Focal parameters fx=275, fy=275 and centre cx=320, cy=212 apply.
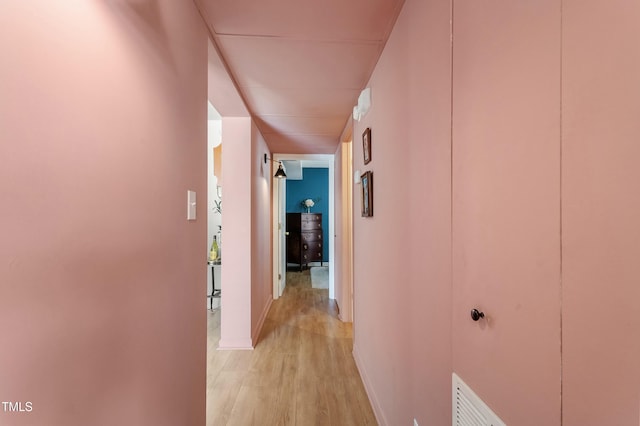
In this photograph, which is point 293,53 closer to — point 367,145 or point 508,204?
point 367,145

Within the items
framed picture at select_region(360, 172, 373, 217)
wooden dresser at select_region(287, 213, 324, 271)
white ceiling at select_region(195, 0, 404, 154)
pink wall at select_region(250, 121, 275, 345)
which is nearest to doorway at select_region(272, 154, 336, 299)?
pink wall at select_region(250, 121, 275, 345)

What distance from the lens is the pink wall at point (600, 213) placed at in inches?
15.6

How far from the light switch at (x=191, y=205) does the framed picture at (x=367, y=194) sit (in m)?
1.09

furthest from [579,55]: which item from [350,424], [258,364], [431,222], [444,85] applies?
[258,364]

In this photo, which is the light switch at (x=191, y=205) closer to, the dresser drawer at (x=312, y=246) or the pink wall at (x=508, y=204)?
the pink wall at (x=508, y=204)

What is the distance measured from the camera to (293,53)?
1.68m

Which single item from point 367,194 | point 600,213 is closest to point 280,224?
point 367,194

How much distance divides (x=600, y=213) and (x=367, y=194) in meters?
1.49

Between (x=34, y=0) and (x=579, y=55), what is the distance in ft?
3.26

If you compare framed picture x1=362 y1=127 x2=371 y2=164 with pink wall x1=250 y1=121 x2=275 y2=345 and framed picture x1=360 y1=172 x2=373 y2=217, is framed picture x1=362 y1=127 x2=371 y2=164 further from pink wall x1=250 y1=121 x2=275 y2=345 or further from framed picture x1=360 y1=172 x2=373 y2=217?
pink wall x1=250 y1=121 x2=275 y2=345

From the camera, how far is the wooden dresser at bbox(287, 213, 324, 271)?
21.2ft

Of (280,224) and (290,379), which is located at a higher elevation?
(280,224)

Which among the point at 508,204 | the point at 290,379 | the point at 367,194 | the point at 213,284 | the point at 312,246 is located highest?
the point at 367,194

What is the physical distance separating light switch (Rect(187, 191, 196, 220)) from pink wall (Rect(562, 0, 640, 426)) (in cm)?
124
